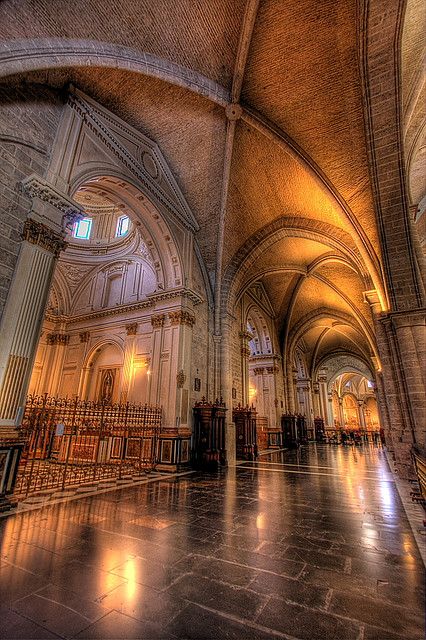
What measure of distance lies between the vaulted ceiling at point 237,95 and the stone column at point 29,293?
2.42 meters

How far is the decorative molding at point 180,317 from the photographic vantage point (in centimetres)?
1097

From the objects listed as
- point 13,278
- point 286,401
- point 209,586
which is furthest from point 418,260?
point 286,401

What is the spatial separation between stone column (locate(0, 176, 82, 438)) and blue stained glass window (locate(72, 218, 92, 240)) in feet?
37.6

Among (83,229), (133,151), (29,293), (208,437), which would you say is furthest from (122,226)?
(208,437)

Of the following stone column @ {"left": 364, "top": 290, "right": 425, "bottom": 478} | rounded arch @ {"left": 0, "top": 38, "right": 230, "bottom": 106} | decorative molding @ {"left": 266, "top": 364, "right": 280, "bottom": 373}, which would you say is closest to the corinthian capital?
rounded arch @ {"left": 0, "top": 38, "right": 230, "bottom": 106}

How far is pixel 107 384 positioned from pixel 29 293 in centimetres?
910

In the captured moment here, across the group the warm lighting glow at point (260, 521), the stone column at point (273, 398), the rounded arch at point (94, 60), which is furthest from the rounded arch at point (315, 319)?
the warm lighting glow at point (260, 521)

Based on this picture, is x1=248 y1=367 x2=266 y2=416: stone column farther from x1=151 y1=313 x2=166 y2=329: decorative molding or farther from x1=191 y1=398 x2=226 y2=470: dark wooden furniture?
x1=151 y1=313 x2=166 y2=329: decorative molding

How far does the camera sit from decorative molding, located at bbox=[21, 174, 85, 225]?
607 cm

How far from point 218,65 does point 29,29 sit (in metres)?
5.09

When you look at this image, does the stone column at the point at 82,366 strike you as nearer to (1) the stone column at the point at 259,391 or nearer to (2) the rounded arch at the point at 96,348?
(2) the rounded arch at the point at 96,348

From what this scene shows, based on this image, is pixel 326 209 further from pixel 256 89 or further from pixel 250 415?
pixel 250 415

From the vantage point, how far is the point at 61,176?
22.8 ft

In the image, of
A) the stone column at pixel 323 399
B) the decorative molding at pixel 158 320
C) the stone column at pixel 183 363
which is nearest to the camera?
the stone column at pixel 183 363
